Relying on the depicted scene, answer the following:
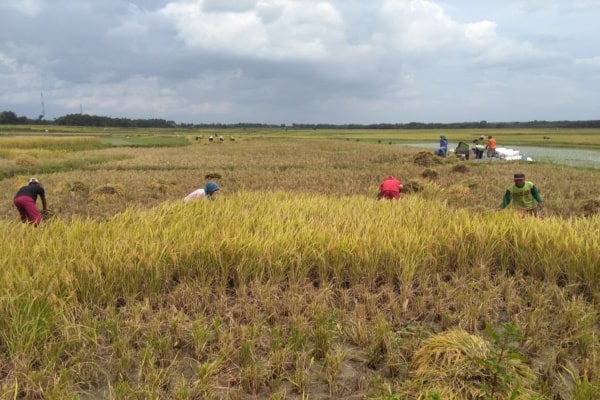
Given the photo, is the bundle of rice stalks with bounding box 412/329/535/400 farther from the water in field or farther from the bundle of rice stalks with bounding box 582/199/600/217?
the water in field

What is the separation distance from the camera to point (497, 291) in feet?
10.8

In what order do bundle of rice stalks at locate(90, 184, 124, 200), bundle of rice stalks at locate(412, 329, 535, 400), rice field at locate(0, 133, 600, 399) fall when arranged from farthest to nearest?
bundle of rice stalks at locate(90, 184, 124, 200), rice field at locate(0, 133, 600, 399), bundle of rice stalks at locate(412, 329, 535, 400)

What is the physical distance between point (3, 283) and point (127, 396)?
62.0 inches

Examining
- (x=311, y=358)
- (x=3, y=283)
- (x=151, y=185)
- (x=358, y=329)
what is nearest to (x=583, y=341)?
(x=358, y=329)

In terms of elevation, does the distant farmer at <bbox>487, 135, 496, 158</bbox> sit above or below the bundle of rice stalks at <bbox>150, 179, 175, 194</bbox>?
above

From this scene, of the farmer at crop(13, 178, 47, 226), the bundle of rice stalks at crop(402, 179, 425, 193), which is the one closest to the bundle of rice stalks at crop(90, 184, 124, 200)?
the farmer at crop(13, 178, 47, 226)

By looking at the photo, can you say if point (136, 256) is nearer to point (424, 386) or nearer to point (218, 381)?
point (218, 381)

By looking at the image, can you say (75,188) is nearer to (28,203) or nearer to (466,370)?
(28,203)

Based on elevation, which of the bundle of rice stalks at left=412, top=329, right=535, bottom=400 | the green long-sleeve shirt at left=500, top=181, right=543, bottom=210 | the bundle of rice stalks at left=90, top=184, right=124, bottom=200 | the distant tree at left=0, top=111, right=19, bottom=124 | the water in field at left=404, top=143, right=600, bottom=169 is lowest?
the bundle of rice stalks at left=412, top=329, right=535, bottom=400

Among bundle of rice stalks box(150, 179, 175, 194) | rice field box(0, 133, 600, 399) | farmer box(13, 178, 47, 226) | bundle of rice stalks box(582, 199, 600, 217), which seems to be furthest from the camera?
bundle of rice stalks box(150, 179, 175, 194)

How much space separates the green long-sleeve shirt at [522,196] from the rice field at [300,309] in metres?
2.17

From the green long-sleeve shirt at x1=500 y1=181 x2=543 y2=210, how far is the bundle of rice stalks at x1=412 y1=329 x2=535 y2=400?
16.6ft

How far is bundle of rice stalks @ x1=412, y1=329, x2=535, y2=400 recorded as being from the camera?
204 centimetres

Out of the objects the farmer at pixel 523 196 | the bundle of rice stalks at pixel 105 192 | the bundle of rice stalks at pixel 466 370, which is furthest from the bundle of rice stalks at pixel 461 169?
the bundle of rice stalks at pixel 466 370
